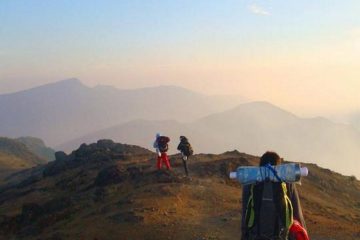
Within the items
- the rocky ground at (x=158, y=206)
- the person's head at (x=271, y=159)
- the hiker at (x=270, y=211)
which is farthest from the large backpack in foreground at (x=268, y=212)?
the rocky ground at (x=158, y=206)

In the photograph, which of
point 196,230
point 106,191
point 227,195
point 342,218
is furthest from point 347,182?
point 196,230

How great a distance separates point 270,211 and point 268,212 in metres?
0.03

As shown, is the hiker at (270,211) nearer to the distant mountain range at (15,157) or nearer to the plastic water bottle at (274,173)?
the plastic water bottle at (274,173)

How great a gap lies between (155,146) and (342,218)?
1027 cm

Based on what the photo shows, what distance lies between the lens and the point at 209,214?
20.6 meters

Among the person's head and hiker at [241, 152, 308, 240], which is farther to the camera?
the person's head

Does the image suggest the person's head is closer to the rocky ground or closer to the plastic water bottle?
the plastic water bottle

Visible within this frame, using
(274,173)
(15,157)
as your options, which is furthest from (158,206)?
(15,157)

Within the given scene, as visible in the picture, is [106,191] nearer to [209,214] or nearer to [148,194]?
[148,194]

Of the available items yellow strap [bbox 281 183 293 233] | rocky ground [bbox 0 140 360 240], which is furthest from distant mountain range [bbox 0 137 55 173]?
yellow strap [bbox 281 183 293 233]

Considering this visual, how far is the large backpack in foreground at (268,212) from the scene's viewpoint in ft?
20.2

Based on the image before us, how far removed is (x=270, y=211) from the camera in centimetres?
633

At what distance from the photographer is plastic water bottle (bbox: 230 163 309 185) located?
6.21m

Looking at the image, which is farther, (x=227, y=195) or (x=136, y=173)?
(x=136, y=173)
